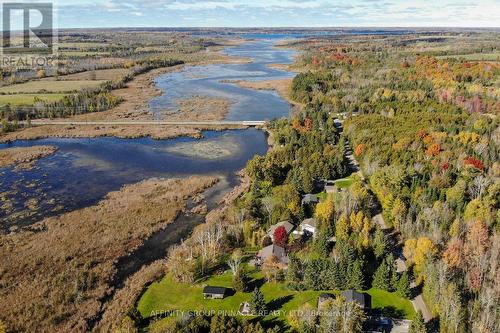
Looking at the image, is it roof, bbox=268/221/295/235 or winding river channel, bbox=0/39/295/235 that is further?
winding river channel, bbox=0/39/295/235

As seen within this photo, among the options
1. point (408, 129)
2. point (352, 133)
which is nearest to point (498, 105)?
point (408, 129)

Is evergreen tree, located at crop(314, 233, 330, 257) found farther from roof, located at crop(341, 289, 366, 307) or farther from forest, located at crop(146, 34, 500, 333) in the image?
roof, located at crop(341, 289, 366, 307)

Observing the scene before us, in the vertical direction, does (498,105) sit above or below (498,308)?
above

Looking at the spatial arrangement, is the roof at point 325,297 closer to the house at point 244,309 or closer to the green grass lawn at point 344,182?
the house at point 244,309

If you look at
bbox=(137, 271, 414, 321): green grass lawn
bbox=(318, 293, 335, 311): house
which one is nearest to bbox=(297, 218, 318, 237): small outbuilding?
bbox=(137, 271, 414, 321): green grass lawn

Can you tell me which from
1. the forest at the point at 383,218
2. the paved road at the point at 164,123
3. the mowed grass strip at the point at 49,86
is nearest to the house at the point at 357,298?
Answer: the forest at the point at 383,218

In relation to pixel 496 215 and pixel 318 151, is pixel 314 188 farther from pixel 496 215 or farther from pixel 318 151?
pixel 496 215

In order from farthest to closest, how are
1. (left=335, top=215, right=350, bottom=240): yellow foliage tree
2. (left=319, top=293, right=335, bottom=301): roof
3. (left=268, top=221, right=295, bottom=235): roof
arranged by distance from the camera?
(left=268, top=221, right=295, bottom=235): roof < (left=335, top=215, right=350, bottom=240): yellow foliage tree < (left=319, top=293, right=335, bottom=301): roof

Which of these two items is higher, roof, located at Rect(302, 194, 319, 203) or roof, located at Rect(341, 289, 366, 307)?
roof, located at Rect(302, 194, 319, 203)
